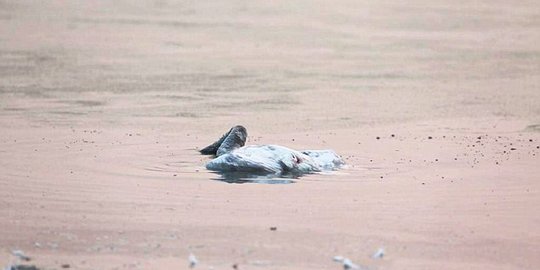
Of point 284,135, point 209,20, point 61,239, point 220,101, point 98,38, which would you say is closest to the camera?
point 61,239

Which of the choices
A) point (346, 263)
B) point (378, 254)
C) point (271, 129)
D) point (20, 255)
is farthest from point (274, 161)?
point (20, 255)

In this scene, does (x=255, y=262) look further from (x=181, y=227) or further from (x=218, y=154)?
(x=218, y=154)

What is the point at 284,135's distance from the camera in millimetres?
12445

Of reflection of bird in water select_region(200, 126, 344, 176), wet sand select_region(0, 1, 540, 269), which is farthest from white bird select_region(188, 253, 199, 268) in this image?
reflection of bird in water select_region(200, 126, 344, 176)

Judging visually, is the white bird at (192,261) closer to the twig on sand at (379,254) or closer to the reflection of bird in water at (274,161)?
the twig on sand at (379,254)

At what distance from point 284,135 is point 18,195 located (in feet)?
12.4

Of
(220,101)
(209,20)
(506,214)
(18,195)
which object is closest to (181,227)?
(18,195)

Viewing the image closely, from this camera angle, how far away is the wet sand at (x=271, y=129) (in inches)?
307

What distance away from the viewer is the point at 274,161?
33.7ft

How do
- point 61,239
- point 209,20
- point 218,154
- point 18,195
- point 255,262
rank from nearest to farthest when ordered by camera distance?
point 255,262, point 61,239, point 18,195, point 218,154, point 209,20

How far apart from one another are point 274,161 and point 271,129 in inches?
99.3

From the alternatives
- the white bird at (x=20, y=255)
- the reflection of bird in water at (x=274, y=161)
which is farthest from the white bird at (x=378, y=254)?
the reflection of bird in water at (x=274, y=161)

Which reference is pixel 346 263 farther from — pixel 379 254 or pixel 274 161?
pixel 274 161

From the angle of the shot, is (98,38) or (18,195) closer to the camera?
(18,195)
